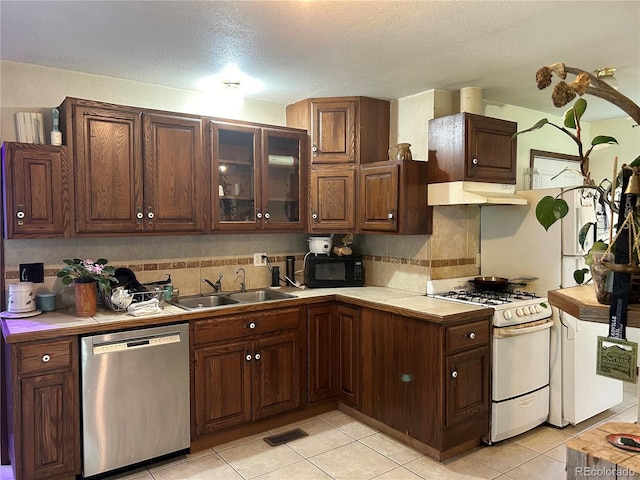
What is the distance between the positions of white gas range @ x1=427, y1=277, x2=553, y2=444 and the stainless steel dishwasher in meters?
1.90

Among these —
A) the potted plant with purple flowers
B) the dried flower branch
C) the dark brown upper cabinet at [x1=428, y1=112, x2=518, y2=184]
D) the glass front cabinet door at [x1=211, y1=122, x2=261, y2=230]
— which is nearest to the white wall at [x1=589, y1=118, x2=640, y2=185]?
the dark brown upper cabinet at [x1=428, y1=112, x2=518, y2=184]

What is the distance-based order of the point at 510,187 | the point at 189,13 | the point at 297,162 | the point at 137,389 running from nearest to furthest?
the point at 189,13
the point at 137,389
the point at 510,187
the point at 297,162

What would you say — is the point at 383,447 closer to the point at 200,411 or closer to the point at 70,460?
the point at 200,411

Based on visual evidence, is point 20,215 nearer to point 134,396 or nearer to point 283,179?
point 134,396

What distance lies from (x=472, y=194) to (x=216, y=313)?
1.90 metres

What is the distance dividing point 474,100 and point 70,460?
3.44 metres

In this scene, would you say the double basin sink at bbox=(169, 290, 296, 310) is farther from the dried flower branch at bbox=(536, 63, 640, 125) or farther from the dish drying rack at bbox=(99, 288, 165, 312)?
the dried flower branch at bbox=(536, 63, 640, 125)

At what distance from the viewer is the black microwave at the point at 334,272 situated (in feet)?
12.4

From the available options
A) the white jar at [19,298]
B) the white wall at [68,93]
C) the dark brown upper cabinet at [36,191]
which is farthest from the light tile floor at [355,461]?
the white wall at [68,93]

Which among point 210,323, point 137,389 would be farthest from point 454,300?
point 137,389

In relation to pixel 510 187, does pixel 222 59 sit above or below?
above

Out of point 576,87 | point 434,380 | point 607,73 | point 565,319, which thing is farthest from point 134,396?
point 607,73

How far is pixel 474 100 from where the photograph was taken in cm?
331

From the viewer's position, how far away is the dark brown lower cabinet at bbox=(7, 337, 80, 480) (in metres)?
2.33
